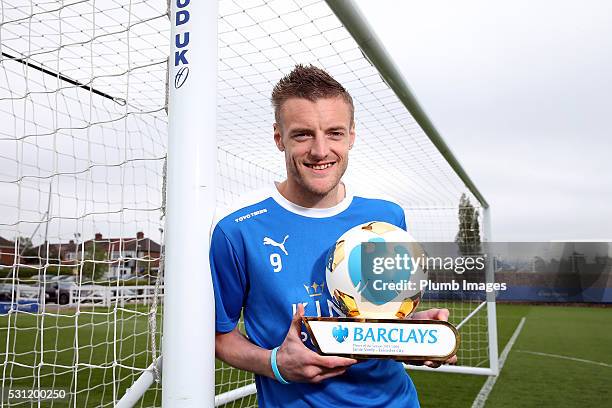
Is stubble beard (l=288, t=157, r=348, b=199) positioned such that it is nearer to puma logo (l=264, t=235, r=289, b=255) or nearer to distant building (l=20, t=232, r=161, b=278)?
puma logo (l=264, t=235, r=289, b=255)

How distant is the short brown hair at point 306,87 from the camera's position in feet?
4.33

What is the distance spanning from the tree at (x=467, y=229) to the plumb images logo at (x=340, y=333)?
23.3 feet

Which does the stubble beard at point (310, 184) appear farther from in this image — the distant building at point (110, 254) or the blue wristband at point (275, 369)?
the distant building at point (110, 254)

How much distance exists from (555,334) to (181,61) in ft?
41.9

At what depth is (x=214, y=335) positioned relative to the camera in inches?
54.3

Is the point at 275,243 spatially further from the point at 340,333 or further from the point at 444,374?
the point at 444,374

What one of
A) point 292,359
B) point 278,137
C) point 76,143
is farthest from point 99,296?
point 292,359

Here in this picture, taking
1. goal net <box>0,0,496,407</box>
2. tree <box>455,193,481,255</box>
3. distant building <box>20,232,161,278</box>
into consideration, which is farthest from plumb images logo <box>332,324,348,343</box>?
tree <box>455,193,481,255</box>

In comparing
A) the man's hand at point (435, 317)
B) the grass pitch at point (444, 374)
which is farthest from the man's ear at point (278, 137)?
the grass pitch at point (444, 374)

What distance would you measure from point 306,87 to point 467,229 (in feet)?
25.2

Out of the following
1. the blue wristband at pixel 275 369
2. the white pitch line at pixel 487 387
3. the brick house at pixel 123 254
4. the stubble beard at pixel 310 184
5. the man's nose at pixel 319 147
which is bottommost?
the white pitch line at pixel 487 387

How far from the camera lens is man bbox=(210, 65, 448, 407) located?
1.30 meters

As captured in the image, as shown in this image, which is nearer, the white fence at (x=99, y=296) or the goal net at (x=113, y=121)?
the white fence at (x=99, y=296)

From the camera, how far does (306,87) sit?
133 cm
